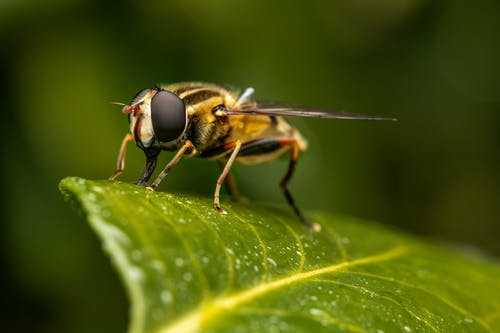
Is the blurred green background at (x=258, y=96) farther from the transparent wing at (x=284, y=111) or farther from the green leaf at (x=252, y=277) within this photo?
the green leaf at (x=252, y=277)

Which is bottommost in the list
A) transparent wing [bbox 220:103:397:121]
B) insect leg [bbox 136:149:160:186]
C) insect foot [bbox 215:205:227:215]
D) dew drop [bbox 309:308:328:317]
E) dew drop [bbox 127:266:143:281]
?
dew drop [bbox 309:308:328:317]

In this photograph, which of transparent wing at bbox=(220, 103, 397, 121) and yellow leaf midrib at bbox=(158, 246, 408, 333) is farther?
transparent wing at bbox=(220, 103, 397, 121)

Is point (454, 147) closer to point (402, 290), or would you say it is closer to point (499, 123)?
point (499, 123)

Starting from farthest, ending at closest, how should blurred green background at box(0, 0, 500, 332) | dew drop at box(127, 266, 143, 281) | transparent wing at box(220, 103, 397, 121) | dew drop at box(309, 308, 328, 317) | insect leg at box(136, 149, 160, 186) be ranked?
blurred green background at box(0, 0, 500, 332)
transparent wing at box(220, 103, 397, 121)
insect leg at box(136, 149, 160, 186)
dew drop at box(309, 308, 328, 317)
dew drop at box(127, 266, 143, 281)

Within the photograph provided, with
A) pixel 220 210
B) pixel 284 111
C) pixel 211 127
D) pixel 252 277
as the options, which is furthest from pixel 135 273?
pixel 284 111

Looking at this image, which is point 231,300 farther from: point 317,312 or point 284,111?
point 284,111

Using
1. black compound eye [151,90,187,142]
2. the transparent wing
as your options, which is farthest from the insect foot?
the transparent wing

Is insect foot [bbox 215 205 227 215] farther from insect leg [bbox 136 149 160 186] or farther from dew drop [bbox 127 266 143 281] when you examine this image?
dew drop [bbox 127 266 143 281]

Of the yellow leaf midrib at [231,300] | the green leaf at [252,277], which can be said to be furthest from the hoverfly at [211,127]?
the yellow leaf midrib at [231,300]
